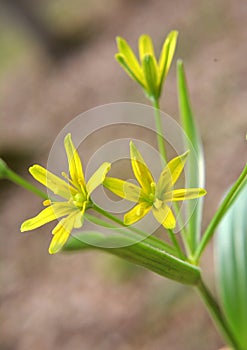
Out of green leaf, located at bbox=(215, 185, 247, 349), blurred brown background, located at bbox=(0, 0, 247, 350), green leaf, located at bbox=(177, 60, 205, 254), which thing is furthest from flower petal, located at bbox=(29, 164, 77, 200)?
blurred brown background, located at bbox=(0, 0, 247, 350)

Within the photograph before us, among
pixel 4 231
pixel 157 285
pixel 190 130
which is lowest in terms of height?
pixel 157 285

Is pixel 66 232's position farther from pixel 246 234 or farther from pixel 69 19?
pixel 69 19

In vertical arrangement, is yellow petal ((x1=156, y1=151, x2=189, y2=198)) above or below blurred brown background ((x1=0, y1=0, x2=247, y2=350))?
above

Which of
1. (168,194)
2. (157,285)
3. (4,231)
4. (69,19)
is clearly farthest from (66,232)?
(69,19)

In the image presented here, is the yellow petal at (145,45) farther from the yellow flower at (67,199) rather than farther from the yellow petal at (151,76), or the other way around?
the yellow flower at (67,199)

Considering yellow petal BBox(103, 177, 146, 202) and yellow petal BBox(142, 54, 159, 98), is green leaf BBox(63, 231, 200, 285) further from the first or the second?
yellow petal BBox(142, 54, 159, 98)

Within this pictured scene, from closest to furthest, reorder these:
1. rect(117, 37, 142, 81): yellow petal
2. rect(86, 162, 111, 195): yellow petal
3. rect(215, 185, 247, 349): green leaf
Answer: rect(86, 162, 111, 195): yellow petal, rect(117, 37, 142, 81): yellow petal, rect(215, 185, 247, 349): green leaf
